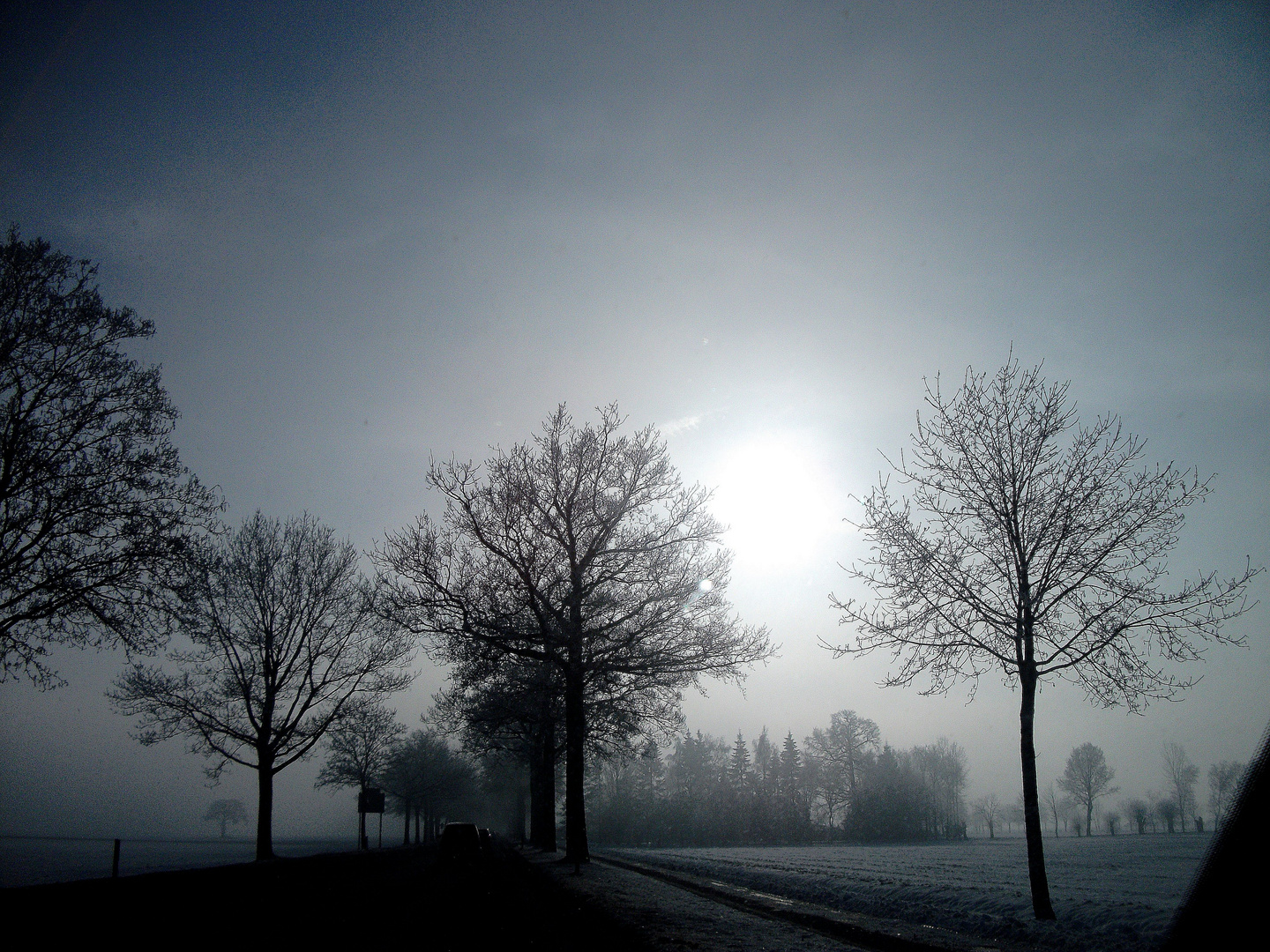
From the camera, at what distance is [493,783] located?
7338cm

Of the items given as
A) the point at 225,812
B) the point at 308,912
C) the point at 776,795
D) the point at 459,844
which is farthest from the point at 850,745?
the point at 225,812

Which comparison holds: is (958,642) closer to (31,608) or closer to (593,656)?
(593,656)

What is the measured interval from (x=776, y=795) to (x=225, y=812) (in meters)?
157

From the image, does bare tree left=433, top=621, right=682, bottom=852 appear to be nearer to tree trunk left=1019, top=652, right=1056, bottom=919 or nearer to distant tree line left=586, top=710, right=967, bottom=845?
tree trunk left=1019, top=652, right=1056, bottom=919

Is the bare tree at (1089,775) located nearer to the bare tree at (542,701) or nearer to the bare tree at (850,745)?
the bare tree at (850,745)

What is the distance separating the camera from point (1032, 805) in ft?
37.5

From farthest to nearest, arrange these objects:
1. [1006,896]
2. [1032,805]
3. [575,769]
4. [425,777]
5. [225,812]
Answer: [225,812] → [425,777] → [575,769] → [1006,896] → [1032,805]

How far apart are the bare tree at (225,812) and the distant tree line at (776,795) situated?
123394 millimetres

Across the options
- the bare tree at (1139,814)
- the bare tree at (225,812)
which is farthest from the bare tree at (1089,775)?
the bare tree at (225,812)

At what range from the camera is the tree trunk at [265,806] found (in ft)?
88.1

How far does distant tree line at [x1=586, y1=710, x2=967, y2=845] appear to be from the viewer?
220 ft

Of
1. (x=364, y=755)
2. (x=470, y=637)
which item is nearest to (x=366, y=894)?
(x=470, y=637)

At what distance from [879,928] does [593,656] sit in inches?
475

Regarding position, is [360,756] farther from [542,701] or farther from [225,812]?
[225,812]
